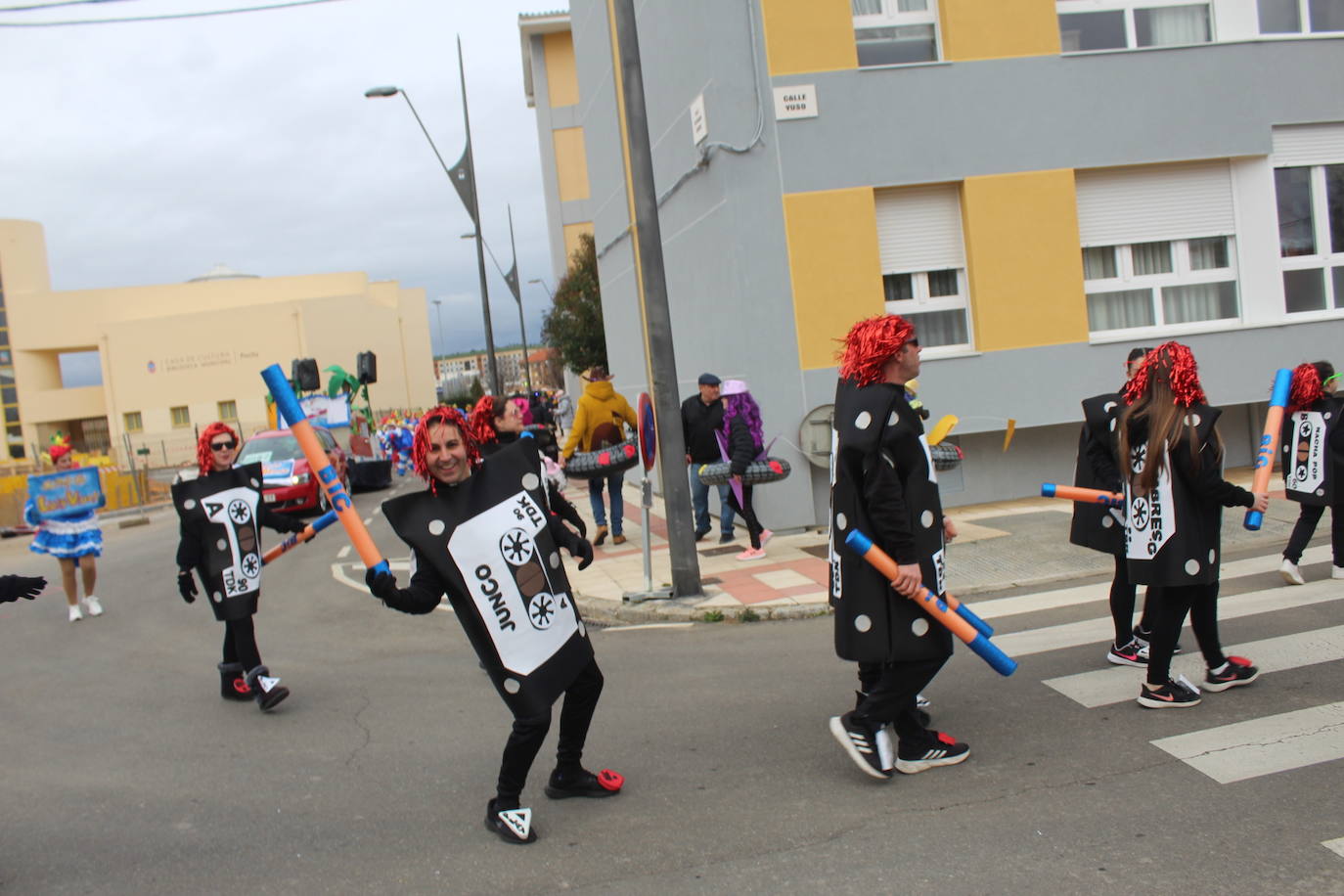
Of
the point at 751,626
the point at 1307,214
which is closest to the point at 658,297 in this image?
the point at 751,626

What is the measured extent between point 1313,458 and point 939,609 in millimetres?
4475

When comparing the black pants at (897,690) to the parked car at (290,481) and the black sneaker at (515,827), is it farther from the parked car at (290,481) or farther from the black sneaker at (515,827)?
the parked car at (290,481)

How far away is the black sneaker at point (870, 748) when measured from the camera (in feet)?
14.0

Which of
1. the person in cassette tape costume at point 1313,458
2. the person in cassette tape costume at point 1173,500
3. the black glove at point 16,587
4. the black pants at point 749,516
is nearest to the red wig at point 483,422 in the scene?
the black glove at point 16,587

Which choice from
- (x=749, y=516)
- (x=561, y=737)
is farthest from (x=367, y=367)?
(x=561, y=737)

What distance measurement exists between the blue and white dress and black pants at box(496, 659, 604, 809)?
737 centimetres

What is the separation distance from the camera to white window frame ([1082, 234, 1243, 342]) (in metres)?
11.6

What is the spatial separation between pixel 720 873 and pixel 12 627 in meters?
8.91

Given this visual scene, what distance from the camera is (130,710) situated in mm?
6562

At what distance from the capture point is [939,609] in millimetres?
4070

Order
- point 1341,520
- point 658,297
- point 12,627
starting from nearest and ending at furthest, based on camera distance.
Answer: point 1341,520 < point 658,297 < point 12,627

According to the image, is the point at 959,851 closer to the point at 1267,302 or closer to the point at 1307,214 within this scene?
the point at 1267,302

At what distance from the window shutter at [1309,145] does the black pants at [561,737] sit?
1112cm

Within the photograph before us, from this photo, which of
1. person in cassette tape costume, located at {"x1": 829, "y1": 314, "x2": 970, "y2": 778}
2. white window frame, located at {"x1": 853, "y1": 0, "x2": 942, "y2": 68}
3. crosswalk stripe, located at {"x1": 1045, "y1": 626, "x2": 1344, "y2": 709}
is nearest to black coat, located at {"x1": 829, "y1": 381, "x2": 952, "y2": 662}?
person in cassette tape costume, located at {"x1": 829, "y1": 314, "x2": 970, "y2": 778}
